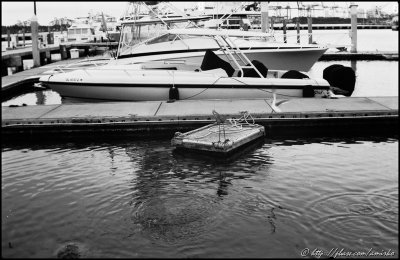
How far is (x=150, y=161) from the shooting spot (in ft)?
33.6

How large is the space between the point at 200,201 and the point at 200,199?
0.10 m

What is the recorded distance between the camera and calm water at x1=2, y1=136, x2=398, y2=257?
622 cm

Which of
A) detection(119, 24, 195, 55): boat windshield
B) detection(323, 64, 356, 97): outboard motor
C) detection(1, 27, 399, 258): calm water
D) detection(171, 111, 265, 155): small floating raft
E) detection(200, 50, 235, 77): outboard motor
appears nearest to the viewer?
detection(1, 27, 399, 258): calm water

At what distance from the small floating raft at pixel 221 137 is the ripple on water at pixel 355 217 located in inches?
121

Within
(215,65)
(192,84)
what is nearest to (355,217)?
(192,84)

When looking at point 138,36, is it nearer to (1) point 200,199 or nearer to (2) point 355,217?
(1) point 200,199

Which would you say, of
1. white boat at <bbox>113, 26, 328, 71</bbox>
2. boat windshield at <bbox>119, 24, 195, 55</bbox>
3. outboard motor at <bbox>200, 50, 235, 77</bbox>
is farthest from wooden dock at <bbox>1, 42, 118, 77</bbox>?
outboard motor at <bbox>200, 50, 235, 77</bbox>

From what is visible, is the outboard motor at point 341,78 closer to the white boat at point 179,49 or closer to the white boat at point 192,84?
the white boat at point 192,84

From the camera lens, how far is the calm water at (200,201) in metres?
6.22

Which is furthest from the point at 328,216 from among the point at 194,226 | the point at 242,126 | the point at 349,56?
the point at 349,56

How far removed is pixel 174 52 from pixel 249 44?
3647 millimetres

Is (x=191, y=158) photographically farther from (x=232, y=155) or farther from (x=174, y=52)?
(x=174, y=52)

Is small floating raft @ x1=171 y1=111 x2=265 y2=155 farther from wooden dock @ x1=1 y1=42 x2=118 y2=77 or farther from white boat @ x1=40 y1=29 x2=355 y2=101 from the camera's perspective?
wooden dock @ x1=1 y1=42 x2=118 y2=77

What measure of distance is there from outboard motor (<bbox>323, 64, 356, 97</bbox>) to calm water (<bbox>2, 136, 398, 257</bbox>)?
6.80 meters
